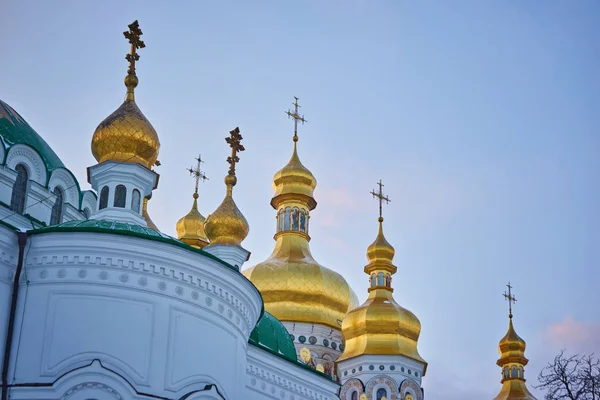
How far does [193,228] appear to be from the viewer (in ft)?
93.5

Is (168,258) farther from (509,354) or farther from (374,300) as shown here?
(509,354)

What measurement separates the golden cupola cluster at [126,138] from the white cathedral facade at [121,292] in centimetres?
2

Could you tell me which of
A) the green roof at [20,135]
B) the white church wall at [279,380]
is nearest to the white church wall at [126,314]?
the white church wall at [279,380]

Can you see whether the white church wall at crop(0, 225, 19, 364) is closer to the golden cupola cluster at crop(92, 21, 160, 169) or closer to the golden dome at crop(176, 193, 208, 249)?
the golden cupola cluster at crop(92, 21, 160, 169)

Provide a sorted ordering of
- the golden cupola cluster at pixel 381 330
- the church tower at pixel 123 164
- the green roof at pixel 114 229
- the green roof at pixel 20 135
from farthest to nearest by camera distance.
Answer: the golden cupola cluster at pixel 381 330 → the green roof at pixel 20 135 → the church tower at pixel 123 164 → the green roof at pixel 114 229

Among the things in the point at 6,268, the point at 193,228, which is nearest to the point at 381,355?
the point at 193,228

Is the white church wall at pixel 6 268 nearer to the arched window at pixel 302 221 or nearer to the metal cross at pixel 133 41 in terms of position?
the metal cross at pixel 133 41

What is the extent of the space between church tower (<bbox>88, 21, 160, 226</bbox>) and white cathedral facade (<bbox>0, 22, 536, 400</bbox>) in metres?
0.02

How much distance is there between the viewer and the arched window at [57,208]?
20431 millimetres

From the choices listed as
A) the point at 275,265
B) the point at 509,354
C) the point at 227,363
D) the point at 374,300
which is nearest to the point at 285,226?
the point at 275,265

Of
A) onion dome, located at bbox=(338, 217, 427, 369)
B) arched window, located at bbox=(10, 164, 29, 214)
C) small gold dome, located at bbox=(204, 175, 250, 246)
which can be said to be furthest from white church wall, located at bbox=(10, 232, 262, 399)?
onion dome, located at bbox=(338, 217, 427, 369)

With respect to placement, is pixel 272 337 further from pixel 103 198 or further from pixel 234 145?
pixel 234 145

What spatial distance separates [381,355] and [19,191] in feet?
43.8

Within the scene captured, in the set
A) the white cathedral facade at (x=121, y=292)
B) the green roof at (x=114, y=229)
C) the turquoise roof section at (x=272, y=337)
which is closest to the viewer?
the white cathedral facade at (x=121, y=292)
